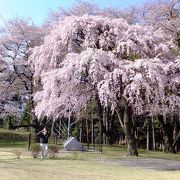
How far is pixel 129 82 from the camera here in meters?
19.5

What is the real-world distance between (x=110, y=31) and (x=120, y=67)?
2.93m

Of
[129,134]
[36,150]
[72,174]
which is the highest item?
[129,134]

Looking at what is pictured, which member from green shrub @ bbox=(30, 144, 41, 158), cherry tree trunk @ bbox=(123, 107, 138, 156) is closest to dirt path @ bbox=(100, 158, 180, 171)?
green shrub @ bbox=(30, 144, 41, 158)

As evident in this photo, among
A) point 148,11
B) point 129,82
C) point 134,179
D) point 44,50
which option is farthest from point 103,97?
point 148,11

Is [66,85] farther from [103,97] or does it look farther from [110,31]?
[110,31]

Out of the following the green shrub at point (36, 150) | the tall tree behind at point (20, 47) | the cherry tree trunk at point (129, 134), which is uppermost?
the tall tree behind at point (20, 47)

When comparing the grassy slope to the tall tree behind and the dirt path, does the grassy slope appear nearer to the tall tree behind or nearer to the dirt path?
the dirt path

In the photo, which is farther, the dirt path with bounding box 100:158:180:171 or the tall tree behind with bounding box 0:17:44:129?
the tall tree behind with bounding box 0:17:44:129

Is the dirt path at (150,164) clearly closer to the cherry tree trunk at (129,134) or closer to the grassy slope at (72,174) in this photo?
the grassy slope at (72,174)

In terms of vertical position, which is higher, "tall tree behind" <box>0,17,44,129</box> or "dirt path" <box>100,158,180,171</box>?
"tall tree behind" <box>0,17,44,129</box>

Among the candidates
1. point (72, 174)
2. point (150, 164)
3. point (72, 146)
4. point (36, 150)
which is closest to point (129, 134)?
point (72, 146)

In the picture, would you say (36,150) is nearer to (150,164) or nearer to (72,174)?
(150,164)

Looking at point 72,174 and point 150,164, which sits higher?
point 150,164

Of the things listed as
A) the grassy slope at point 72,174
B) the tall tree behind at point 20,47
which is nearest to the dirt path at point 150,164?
the grassy slope at point 72,174
